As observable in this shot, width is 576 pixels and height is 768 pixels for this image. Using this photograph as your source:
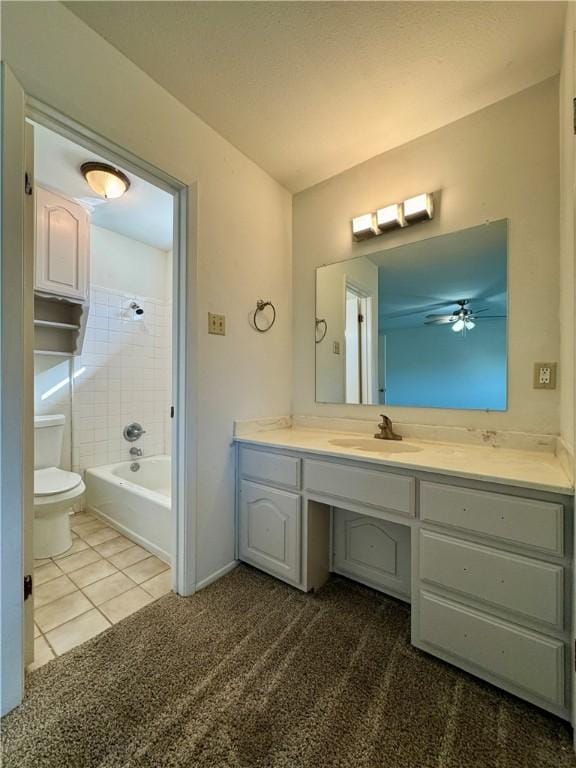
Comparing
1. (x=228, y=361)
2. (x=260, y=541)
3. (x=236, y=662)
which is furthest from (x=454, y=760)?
(x=228, y=361)

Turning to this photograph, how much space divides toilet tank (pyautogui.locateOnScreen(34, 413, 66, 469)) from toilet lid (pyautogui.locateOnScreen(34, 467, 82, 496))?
6 centimetres

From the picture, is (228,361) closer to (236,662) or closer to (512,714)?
(236,662)

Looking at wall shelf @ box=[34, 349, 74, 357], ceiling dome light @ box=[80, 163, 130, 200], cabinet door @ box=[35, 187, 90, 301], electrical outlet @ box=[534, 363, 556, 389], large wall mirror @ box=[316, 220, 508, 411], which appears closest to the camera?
electrical outlet @ box=[534, 363, 556, 389]

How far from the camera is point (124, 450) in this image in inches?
112

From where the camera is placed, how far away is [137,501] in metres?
2.11

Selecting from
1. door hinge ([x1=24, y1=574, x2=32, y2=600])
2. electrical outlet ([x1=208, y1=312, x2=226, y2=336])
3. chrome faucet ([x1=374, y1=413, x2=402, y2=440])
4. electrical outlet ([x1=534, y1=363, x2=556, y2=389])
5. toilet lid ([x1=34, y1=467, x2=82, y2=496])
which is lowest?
door hinge ([x1=24, y1=574, x2=32, y2=600])

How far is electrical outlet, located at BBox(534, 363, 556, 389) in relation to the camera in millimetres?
1354

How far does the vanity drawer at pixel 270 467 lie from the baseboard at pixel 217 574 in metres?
0.51

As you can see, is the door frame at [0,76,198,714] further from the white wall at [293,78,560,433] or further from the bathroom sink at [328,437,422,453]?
the white wall at [293,78,560,433]

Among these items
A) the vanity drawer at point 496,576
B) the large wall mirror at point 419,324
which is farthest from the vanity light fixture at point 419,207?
the vanity drawer at point 496,576

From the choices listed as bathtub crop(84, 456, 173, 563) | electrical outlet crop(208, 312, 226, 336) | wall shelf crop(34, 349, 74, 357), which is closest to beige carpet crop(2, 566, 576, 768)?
bathtub crop(84, 456, 173, 563)

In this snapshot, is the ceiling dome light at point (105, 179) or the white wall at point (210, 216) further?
the ceiling dome light at point (105, 179)

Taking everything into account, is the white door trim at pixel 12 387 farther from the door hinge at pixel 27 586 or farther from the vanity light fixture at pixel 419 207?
the vanity light fixture at pixel 419 207

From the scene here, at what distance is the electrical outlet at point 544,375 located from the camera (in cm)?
135
